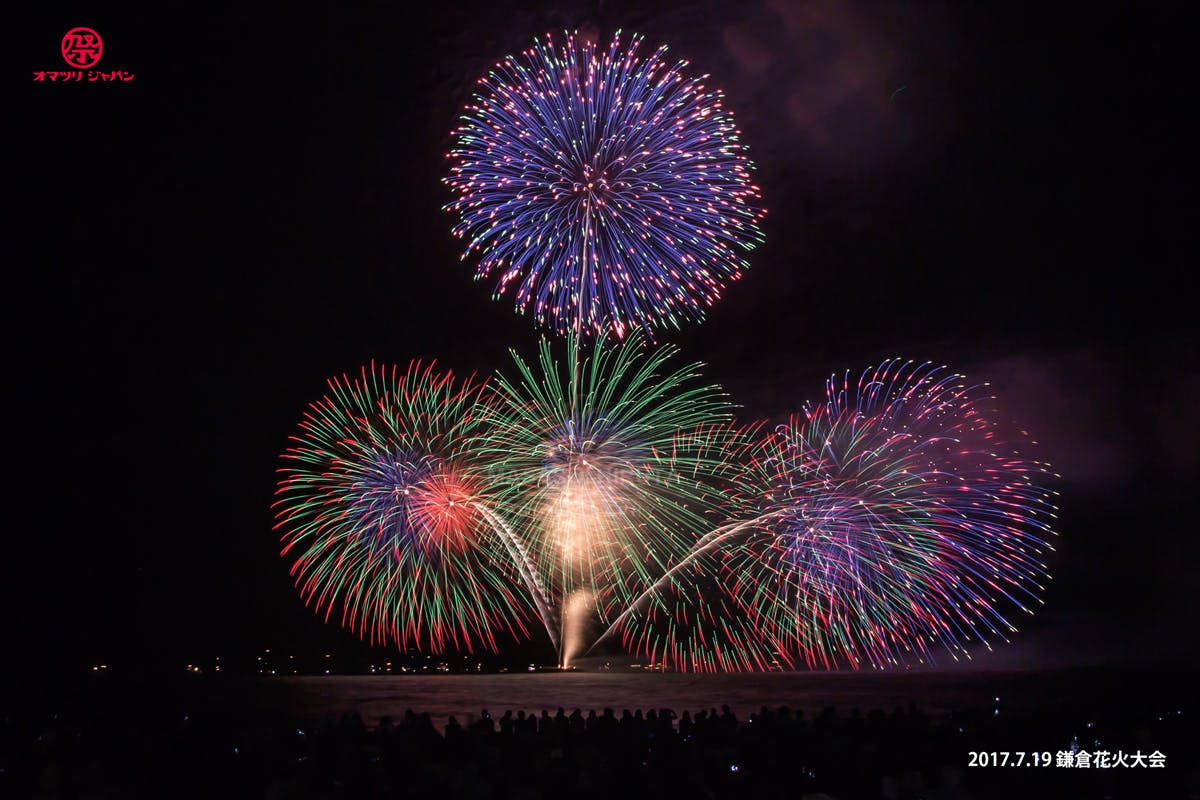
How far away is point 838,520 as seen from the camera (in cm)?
2845

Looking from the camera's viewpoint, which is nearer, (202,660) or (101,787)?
(101,787)

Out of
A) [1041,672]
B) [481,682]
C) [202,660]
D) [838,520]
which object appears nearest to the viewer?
[838,520]

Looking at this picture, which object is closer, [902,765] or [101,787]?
[101,787]

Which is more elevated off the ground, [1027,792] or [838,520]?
[838,520]

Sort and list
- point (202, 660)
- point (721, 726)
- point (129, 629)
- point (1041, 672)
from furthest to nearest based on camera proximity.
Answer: point (1041, 672) → point (202, 660) → point (129, 629) → point (721, 726)

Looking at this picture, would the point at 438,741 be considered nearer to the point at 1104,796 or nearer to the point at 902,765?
the point at 902,765

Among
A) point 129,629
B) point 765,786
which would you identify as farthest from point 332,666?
point 765,786

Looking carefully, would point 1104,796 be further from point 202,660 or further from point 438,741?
point 202,660

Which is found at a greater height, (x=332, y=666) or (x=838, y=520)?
(x=838, y=520)

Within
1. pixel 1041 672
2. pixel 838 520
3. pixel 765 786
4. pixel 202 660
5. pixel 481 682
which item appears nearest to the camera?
pixel 765 786

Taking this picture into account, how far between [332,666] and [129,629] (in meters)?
14.0

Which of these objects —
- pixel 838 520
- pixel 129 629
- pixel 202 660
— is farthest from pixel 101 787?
pixel 202 660

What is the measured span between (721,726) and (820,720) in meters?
1.68

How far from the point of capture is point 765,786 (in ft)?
31.0
